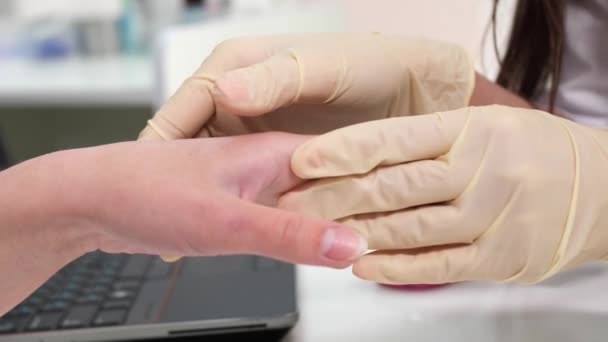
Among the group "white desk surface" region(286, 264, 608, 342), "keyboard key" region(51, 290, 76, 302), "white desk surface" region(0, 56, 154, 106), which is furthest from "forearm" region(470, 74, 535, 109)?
"white desk surface" region(0, 56, 154, 106)

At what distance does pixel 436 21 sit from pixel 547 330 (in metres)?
1.00

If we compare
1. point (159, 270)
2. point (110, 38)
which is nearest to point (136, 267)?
point (159, 270)

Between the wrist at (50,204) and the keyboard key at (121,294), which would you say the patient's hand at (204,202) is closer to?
the wrist at (50,204)

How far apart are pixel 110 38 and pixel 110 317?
1.16m

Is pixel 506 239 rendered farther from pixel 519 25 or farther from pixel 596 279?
pixel 519 25

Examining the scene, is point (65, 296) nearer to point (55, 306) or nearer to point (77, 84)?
point (55, 306)

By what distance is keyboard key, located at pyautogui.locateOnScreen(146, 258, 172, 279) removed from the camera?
0.57 metres

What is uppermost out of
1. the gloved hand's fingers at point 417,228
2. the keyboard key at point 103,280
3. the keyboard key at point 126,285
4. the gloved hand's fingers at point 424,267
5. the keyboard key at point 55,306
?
the gloved hand's fingers at point 417,228

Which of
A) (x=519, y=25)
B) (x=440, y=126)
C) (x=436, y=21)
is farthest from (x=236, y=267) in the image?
(x=436, y=21)

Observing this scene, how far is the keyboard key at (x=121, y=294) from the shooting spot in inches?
20.7

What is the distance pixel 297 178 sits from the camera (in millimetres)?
421

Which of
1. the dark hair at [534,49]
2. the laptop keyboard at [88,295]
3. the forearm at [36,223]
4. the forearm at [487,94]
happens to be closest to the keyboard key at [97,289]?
the laptop keyboard at [88,295]

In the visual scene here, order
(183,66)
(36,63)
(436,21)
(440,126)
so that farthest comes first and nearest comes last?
(36,63) → (436,21) → (183,66) → (440,126)

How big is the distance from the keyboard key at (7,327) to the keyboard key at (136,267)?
0.10m
